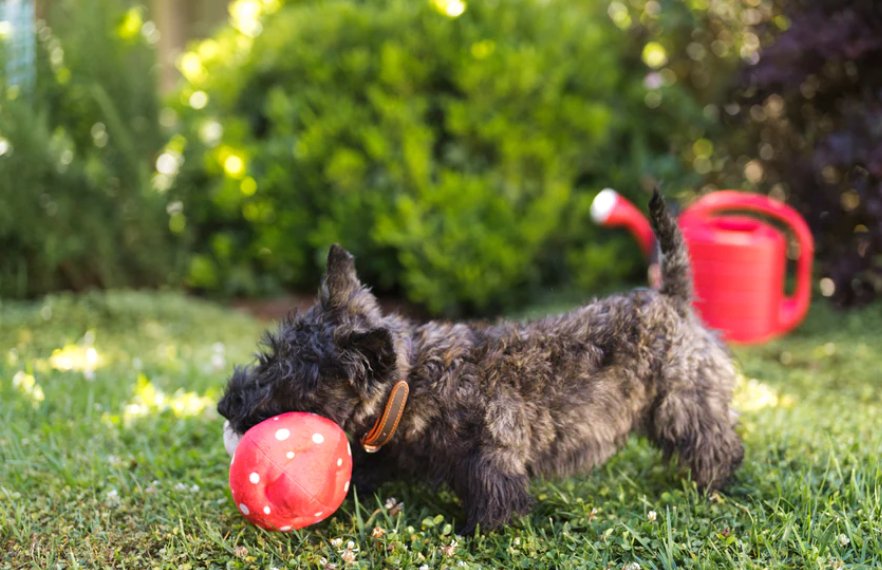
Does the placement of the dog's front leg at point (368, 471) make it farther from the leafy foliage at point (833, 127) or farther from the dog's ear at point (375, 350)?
the leafy foliage at point (833, 127)

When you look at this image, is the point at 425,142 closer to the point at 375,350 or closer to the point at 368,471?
the point at 368,471

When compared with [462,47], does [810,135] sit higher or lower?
lower

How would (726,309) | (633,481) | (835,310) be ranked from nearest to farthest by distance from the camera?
(633,481) < (726,309) < (835,310)

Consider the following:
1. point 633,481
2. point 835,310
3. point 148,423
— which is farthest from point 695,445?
point 835,310

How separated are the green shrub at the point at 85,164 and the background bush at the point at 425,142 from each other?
389mm

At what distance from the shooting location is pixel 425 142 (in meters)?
6.33

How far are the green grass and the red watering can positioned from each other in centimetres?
96

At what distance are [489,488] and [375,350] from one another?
0.61 m

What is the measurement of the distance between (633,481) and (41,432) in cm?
258

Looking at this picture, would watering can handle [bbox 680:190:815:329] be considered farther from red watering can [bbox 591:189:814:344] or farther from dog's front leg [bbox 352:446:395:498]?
dog's front leg [bbox 352:446:395:498]

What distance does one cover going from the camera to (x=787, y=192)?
21.3 feet

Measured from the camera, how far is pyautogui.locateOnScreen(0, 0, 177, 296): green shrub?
19.4 feet

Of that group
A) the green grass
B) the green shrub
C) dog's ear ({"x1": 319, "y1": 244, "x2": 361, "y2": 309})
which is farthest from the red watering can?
the green shrub

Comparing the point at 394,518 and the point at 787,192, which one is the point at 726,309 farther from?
the point at 394,518
